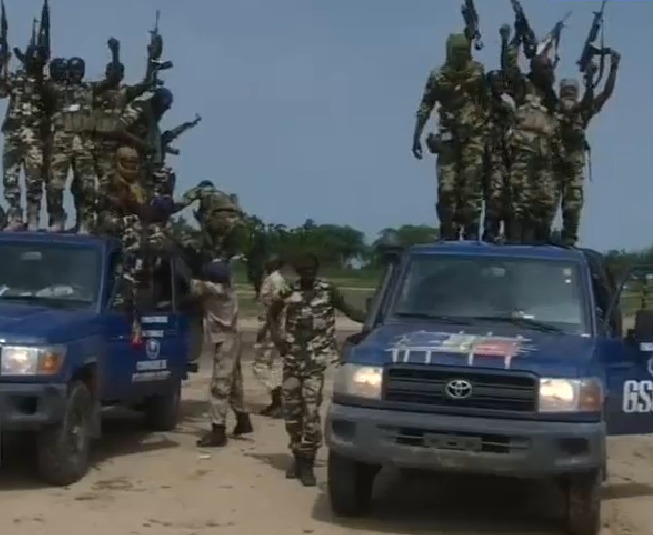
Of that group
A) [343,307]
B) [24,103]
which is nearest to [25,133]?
[24,103]

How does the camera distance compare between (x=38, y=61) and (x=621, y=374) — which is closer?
(x=621, y=374)

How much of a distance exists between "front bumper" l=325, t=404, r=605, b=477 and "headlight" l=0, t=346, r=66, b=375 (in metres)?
2.14

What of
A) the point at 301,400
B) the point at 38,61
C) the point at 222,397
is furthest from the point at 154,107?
the point at 301,400

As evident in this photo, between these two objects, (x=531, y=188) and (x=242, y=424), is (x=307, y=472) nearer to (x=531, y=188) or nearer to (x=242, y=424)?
(x=242, y=424)

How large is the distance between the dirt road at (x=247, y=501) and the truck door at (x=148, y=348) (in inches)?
23.2

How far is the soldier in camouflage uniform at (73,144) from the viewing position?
14.5 meters

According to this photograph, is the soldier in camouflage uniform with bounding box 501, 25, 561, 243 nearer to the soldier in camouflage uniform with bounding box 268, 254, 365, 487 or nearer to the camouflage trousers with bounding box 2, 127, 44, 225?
the camouflage trousers with bounding box 2, 127, 44, 225

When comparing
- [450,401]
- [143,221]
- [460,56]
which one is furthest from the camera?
[460,56]

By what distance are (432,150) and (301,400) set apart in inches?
248

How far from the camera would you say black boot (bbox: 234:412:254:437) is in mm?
11320

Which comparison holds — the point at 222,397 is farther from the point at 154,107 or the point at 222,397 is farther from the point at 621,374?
the point at 154,107

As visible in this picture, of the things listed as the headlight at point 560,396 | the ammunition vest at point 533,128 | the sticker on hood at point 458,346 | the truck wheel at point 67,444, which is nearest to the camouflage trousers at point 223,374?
the truck wheel at point 67,444

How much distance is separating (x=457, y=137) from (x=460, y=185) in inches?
22.1

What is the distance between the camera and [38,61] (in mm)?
15062
